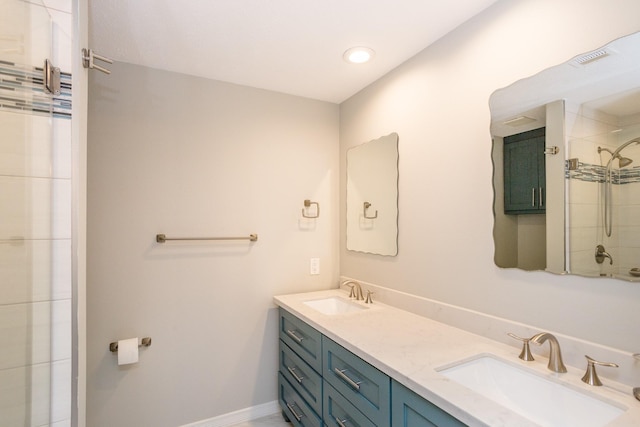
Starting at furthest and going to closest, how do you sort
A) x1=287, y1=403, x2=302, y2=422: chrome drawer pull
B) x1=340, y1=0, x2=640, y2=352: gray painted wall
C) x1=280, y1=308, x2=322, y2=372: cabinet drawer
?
x1=287, y1=403, x2=302, y2=422: chrome drawer pull
x1=280, y1=308, x2=322, y2=372: cabinet drawer
x1=340, y1=0, x2=640, y2=352: gray painted wall

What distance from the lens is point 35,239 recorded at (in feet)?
3.35

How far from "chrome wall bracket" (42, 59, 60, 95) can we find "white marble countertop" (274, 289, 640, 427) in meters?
1.45

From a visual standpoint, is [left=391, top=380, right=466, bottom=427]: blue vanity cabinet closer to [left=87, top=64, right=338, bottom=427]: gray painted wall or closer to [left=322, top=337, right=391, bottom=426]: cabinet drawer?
[left=322, top=337, right=391, bottom=426]: cabinet drawer

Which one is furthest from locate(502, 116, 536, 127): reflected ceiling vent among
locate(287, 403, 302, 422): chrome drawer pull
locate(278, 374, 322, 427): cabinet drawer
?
locate(287, 403, 302, 422): chrome drawer pull

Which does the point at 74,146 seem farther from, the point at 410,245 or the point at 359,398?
the point at 410,245

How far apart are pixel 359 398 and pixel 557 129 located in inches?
52.7

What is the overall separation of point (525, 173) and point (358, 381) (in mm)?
1126

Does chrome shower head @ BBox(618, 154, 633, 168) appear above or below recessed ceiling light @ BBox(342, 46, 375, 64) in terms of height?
below

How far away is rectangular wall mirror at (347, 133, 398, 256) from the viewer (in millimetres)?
2016

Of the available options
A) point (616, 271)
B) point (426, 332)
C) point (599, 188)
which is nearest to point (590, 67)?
point (599, 188)

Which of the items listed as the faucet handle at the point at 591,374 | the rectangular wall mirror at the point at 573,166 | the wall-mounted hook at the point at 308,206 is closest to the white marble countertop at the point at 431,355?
the faucet handle at the point at 591,374

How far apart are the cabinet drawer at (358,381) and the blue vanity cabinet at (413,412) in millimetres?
37

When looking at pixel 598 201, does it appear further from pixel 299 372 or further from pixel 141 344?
pixel 141 344

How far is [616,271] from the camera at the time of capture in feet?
3.39
